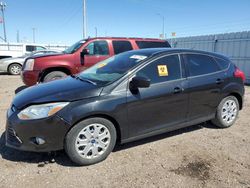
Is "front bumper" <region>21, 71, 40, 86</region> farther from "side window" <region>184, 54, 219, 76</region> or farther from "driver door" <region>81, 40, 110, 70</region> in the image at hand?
"side window" <region>184, 54, 219, 76</region>

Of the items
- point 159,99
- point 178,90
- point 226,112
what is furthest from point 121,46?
point 159,99

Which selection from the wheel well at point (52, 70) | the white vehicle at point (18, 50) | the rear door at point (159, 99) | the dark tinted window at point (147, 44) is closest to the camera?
the rear door at point (159, 99)

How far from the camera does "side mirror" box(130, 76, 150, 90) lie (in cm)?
326

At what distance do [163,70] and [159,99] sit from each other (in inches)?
19.2

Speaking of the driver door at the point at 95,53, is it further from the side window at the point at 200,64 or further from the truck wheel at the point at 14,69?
the truck wheel at the point at 14,69

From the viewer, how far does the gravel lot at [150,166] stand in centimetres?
286

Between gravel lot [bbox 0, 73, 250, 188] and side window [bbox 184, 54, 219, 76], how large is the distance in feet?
3.86

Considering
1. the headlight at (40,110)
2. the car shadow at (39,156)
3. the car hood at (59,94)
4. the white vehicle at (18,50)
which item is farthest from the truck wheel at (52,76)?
the white vehicle at (18,50)

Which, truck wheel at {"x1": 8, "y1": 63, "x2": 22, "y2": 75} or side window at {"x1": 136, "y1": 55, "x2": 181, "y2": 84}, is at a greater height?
side window at {"x1": 136, "y1": 55, "x2": 181, "y2": 84}

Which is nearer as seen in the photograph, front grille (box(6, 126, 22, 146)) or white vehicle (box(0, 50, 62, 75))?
front grille (box(6, 126, 22, 146))

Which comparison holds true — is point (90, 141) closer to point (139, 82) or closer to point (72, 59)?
point (139, 82)

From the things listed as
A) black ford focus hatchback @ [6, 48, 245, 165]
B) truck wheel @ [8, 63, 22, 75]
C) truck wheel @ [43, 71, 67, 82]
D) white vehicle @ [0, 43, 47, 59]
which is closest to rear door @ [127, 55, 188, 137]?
black ford focus hatchback @ [6, 48, 245, 165]

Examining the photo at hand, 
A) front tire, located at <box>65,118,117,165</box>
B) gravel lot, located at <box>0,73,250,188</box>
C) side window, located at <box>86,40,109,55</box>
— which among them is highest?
side window, located at <box>86,40,109,55</box>

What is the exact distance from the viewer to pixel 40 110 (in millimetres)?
3012
